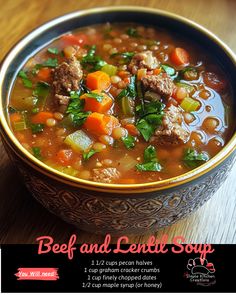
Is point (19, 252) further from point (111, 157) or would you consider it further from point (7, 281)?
point (111, 157)

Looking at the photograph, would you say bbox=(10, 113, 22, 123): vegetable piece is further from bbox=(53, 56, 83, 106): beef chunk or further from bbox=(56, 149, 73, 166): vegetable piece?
bbox=(56, 149, 73, 166): vegetable piece

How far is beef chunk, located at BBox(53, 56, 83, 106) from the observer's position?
8.80 ft

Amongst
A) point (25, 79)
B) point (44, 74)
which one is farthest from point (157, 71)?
point (25, 79)

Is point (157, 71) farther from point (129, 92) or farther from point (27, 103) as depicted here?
point (27, 103)

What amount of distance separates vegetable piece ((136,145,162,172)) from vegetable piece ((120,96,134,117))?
26cm

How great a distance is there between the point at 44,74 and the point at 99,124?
61 centimetres

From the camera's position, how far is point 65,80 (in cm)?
273

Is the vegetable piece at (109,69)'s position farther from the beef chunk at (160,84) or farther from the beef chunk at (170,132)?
the beef chunk at (170,132)

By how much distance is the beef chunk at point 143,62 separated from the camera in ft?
9.41

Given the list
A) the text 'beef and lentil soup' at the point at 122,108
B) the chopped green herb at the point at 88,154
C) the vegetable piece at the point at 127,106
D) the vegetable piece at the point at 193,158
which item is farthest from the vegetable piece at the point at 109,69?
the vegetable piece at the point at 193,158

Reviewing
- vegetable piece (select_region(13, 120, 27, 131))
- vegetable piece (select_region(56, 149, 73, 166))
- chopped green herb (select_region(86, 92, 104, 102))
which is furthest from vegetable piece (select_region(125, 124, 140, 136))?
vegetable piece (select_region(13, 120, 27, 131))

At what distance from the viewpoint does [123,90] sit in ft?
8.93

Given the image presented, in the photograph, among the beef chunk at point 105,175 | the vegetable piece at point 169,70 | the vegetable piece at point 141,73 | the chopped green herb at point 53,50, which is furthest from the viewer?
the chopped green herb at point 53,50

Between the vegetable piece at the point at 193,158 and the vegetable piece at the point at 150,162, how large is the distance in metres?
0.14
